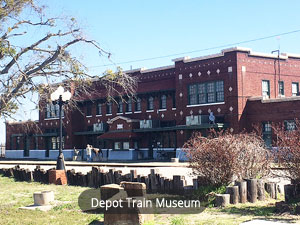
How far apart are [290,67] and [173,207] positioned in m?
35.8

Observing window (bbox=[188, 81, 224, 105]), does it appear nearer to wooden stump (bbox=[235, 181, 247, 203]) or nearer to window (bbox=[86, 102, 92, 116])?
window (bbox=[86, 102, 92, 116])

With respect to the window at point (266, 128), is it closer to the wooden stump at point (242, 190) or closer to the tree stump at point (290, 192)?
the wooden stump at point (242, 190)

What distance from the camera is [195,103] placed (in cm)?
4356

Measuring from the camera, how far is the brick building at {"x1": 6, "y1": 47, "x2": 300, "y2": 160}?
40.1m

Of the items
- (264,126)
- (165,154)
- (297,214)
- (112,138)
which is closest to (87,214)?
(297,214)

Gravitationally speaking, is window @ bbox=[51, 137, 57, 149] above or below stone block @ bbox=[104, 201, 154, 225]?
above

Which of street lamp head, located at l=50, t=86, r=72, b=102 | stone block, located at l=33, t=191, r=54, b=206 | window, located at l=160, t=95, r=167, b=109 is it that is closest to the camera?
stone block, located at l=33, t=191, r=54, b=206

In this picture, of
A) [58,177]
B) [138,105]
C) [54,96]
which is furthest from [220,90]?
[58,177]

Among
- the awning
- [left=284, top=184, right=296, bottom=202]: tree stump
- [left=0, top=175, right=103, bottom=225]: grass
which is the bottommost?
[left=0, top=175, right=103, bottom=225]: grass

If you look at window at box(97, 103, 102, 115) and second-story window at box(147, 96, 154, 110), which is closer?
second-story window at box(147, 96, 154, 110)

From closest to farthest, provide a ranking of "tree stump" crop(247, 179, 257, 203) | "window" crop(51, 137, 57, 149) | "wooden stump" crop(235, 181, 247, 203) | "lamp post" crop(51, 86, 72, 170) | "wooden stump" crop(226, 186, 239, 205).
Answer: "wooden stump" crop(226, 186, 239, 205), "wooden stump" crop(235, 181, 247, 203), "tree stump" crop(247, 179, 257, 203), "lamp post" crop(51, 86, 72, 170), "window" crop(51, 137, 57, 149)

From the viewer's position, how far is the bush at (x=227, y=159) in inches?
524

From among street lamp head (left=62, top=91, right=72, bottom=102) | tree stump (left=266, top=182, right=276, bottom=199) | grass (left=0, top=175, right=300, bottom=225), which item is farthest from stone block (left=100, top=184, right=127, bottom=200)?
street lamp head (left=62, top=91, right=72, bottom=102)

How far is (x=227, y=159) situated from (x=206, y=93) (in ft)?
97.6
